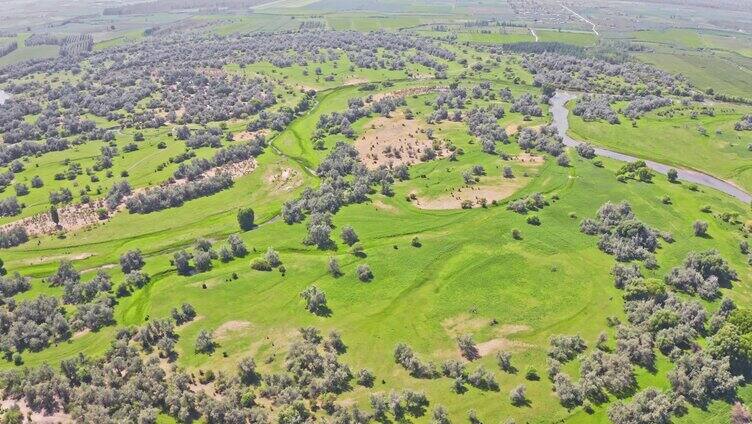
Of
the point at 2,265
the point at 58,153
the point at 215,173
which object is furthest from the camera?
the point at 58,153

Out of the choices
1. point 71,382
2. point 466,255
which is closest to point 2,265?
point 71,382

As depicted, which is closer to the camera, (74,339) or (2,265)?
(74,339)

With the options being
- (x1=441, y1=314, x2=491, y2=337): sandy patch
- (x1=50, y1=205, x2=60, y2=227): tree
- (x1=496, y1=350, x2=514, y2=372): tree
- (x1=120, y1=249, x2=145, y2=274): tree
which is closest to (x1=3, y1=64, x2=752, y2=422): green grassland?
(x1=441, y1=314, x2=491, y2=337): sandy patch

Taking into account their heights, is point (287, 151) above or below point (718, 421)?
above

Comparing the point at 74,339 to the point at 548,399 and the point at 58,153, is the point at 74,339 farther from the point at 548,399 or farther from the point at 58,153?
the point at 58,153

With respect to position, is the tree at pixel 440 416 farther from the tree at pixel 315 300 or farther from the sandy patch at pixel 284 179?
the sandy patch at pixel 284 179

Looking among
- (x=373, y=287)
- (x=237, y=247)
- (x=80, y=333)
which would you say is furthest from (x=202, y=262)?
(x=373, y=287)

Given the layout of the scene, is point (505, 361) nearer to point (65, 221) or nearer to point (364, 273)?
point (364, 273)
